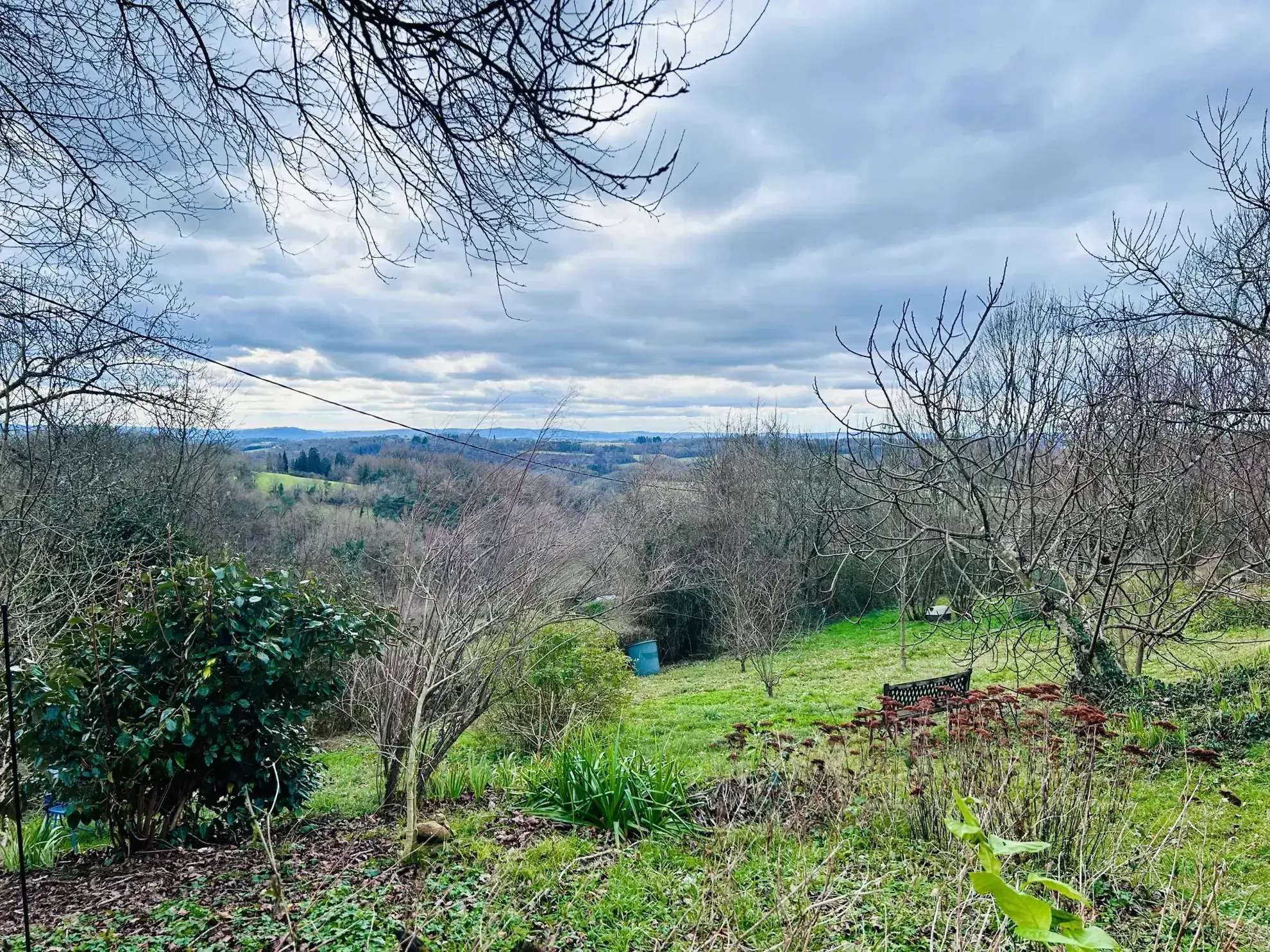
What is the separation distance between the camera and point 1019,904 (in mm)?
519

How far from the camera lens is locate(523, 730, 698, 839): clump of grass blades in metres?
4.53

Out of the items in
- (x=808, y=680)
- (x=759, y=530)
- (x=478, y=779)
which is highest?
(x=759, y=530)

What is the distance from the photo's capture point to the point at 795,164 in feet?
14.8

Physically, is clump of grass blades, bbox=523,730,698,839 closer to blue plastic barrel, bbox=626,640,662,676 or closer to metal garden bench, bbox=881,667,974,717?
metal garden bench, bbox=881,667,974,717

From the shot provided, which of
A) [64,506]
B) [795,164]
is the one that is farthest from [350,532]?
[795,164]

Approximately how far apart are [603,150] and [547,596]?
14.8 ft

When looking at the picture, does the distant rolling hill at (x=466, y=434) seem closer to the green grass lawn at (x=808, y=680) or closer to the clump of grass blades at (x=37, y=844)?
the green grass lawn at (x=808, y=680)

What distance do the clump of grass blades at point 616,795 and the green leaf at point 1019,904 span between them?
420 cm

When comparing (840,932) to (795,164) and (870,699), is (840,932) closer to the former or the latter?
(795,164)

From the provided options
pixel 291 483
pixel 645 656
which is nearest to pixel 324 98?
pixel 645 656

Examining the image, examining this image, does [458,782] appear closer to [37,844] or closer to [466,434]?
[37,844]

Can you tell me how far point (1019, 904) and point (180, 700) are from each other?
482cm

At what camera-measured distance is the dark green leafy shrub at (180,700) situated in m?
3.91

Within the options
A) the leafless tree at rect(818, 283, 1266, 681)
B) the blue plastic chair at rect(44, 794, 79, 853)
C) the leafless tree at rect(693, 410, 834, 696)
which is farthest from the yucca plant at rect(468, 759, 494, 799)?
the leafless tree at rect(693, 410, 834, 696)
